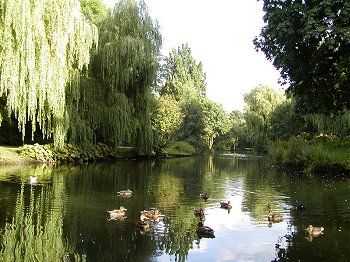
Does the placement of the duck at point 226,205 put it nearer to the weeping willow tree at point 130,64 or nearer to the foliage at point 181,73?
the weeping willow tree at point 130,64

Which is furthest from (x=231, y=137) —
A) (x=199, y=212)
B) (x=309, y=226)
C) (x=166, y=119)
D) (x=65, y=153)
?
(x=309, y=226)

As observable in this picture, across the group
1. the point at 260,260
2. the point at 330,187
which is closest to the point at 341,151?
the point at 330,187

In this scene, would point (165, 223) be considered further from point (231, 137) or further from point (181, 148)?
point (231, 137)

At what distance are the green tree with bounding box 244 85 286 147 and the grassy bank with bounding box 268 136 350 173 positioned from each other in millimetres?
23299

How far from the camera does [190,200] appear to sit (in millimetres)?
13633

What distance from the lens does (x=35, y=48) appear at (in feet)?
52.3

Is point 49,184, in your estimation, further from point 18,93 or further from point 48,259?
point 48,259

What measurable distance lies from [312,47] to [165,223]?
8.74 m

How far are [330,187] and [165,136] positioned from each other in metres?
31.7

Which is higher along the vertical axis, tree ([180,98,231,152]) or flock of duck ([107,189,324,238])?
tree ([180,98,231,152])

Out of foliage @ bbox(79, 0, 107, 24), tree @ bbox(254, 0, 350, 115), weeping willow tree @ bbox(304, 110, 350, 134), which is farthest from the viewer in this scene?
foliage @ bbox(79, 0, 107, 24)

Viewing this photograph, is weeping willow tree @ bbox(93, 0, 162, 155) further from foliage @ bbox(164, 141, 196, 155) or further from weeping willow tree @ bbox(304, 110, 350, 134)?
weeping willow tree @ bbox(304, 110, 350, 134)

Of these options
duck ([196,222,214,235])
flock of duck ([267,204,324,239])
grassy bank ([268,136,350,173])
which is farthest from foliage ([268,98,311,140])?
duck ([196,222,214,235])

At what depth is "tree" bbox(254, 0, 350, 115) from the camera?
13.1 meters
